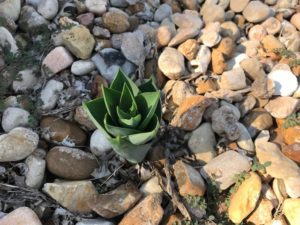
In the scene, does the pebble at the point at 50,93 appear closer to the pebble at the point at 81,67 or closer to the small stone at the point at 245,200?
the pebble at the point at 81,67

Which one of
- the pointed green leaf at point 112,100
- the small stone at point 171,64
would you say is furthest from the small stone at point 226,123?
→ the pointed green leaf at point 112,100

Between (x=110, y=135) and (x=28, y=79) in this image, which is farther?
(x=28, y=79)

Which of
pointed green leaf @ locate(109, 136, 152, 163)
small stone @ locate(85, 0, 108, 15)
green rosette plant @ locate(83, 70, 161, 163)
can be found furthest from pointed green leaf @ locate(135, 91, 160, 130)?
small stone @ locate(85, 0, 108, 15)

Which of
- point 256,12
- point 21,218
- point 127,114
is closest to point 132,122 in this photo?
point 127,114

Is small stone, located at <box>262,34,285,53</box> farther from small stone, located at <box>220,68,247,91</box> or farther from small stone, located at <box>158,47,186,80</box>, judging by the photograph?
small stone, located at <box>158,47,186,80</box>

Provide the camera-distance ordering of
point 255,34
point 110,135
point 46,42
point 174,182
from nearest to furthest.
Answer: point 110,135, point 174,182, point 46,42, point 255,34

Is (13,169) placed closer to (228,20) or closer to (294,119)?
(294,119)

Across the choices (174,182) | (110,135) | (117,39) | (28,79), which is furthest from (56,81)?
(174,182)
